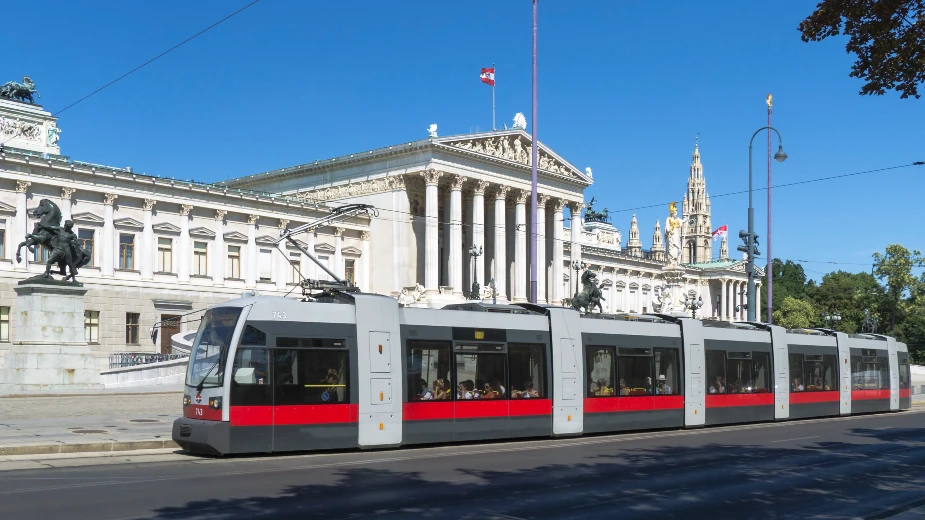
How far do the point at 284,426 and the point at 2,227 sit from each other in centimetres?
4347

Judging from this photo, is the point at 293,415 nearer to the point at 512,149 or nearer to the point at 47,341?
the point at 47,341

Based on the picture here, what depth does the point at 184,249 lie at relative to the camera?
65.2 metres

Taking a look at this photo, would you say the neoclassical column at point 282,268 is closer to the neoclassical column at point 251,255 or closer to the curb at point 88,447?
the neoclassical column at point 251,255

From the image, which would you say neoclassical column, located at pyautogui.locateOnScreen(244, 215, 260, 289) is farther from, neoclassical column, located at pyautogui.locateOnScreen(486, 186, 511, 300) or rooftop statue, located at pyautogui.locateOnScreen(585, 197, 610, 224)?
rooftop statue, located at pyautogui.locateOnScreen(585, 197, 610, 224)

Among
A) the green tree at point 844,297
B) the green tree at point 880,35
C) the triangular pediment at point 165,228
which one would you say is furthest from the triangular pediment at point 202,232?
the green tree at point 844,297

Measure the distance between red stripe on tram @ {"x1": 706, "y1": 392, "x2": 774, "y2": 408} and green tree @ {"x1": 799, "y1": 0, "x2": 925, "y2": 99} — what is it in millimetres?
17127

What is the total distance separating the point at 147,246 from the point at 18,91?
15403mm

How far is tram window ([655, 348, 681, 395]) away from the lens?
28016mm

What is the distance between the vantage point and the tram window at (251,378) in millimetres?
18623

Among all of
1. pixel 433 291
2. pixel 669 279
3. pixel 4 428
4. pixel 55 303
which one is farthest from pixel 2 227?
pixel 669 279

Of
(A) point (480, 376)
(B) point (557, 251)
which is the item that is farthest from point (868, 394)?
(B) point (557, 251)

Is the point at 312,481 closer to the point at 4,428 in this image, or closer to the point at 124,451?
the point at 124,451

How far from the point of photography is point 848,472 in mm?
18859

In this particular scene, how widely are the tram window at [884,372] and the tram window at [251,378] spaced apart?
29.4 metres
